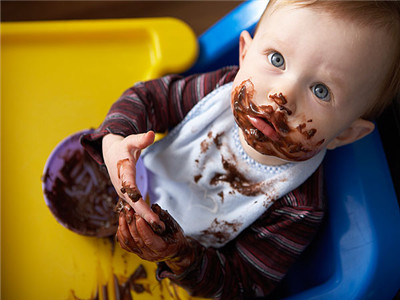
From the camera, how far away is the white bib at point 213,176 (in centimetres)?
67

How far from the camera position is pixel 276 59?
0.53 meters

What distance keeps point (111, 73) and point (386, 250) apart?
1.79ft

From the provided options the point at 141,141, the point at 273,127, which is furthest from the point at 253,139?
the point at 141,141

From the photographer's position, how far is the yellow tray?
0.68 m

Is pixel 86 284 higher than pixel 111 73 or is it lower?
lower

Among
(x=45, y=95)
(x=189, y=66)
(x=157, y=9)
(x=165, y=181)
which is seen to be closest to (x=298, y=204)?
(x=165, y=181)

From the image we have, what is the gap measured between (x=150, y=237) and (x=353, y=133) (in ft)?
1.07

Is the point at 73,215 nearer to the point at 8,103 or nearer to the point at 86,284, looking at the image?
the point at 86,284

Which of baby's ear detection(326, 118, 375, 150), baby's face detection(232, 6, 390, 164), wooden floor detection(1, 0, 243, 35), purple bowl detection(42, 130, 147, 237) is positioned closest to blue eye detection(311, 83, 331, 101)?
baby's face detection(232, 6, 390, 164)

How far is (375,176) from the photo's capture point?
0.67 m

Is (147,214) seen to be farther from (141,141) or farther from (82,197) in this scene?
(82,197)

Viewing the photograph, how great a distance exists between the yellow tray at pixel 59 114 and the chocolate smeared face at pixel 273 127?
0.29 m

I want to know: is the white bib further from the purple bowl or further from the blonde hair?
the blonde hair

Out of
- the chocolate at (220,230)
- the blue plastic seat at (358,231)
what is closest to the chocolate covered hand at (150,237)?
the chocolate at (220,230)
